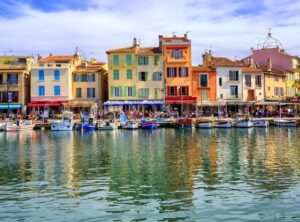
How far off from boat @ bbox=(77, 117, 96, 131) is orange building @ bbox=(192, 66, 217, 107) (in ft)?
62.3

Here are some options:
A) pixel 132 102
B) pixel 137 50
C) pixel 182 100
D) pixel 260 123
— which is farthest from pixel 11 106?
pixel 260 123

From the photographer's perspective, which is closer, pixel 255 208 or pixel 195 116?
pixel 255 208

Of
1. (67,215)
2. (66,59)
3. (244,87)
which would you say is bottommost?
(67,215)

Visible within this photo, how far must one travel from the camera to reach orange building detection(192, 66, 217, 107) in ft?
255

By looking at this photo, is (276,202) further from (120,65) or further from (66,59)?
(66,59)

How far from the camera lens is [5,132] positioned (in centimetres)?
6444

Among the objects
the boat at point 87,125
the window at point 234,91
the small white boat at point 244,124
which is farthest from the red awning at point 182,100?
the boat at point 87,125

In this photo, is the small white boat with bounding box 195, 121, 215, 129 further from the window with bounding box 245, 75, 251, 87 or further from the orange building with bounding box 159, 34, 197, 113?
the window with bounding box 245, 75, 251, 87

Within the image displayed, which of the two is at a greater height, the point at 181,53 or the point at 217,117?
the point at 181,53

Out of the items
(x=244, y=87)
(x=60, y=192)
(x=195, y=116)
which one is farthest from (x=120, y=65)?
(x=60, y=192)

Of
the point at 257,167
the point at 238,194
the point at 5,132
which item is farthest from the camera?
the point at 5,132

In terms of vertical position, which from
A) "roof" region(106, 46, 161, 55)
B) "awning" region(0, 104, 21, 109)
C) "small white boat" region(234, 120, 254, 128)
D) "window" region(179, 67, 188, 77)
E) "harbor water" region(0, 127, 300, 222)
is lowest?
"harbor water" region(0, 127, 300, 222)

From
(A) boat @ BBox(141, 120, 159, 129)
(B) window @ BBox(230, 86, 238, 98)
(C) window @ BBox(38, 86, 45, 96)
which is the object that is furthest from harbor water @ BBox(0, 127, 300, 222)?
(B) window @ BBox(230, 86, 238, 98)

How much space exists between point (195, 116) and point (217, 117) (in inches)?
131
